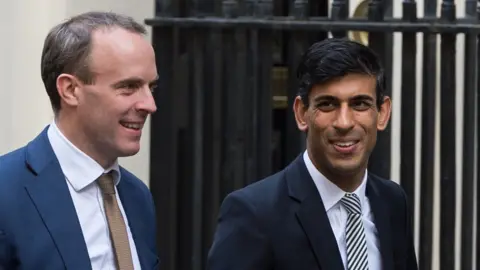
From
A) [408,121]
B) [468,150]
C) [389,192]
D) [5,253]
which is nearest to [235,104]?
[408,121]

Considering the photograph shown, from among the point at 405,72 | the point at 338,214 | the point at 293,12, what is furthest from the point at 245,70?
the point at 338,214

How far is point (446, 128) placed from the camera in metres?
5.49

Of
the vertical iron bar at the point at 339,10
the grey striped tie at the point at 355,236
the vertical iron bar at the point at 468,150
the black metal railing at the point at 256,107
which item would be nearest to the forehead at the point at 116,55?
the grey striped tie at the point at 355,236

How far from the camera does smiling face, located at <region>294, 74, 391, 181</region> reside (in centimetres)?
297

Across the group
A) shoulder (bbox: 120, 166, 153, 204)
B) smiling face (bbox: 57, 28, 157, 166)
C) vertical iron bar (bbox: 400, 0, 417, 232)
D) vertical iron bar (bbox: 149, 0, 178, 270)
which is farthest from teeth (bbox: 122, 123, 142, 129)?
vertical iron bar (bbox: 400, 0, 417, 232)

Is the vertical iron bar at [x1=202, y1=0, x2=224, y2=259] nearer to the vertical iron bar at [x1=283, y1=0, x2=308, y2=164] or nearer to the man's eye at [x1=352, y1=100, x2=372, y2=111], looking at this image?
the vertical iron bar at [x1=283, y1=0, x2=308, y2=164]

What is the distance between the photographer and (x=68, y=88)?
9.04 feet

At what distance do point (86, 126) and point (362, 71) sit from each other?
813 millimetres

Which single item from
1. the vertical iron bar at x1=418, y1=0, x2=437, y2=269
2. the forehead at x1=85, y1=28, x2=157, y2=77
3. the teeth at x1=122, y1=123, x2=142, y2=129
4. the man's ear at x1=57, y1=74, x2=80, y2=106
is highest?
the forehead at x1=85, y1=28, x2=157, y2=77

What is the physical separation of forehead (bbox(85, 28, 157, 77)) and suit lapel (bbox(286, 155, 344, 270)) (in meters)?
0.62

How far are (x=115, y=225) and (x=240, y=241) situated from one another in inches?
16.0

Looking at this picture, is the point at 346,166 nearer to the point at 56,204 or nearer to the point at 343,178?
the point at 343,178

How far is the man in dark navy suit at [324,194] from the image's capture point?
9.83 feet

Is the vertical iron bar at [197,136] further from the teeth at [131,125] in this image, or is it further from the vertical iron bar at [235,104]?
the teeth at [131,125]
